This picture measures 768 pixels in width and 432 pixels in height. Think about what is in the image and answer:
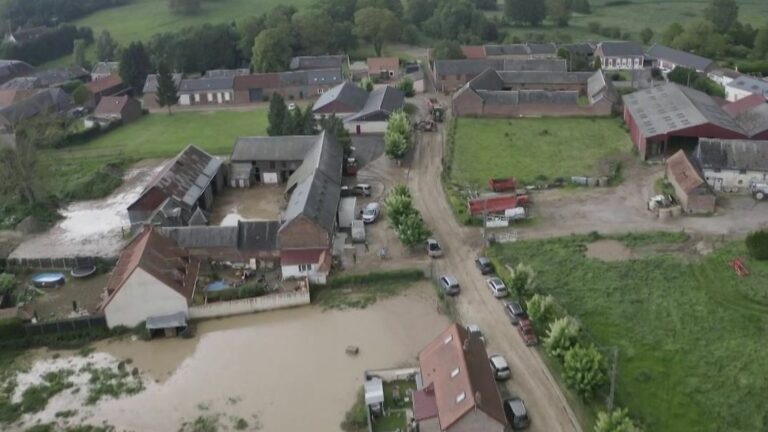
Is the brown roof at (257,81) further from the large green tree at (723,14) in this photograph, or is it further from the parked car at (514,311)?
the large green tree at (723,14)

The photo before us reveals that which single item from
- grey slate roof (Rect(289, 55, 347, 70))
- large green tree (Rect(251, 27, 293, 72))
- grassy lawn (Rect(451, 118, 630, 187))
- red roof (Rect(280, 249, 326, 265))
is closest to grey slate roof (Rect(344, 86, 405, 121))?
grassy lawn (Rect(451, 118, 630, 187))

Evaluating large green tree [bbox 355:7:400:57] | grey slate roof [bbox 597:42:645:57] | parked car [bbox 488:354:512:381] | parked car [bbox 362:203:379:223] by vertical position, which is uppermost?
large green tree [bbox 355:7:400:57]

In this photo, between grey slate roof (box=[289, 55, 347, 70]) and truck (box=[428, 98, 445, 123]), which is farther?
grey slate roof (box=[289, 55, 347, 70])

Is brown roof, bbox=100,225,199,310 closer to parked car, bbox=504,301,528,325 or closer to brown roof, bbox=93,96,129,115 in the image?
parked car, bbox=504,301,528,325

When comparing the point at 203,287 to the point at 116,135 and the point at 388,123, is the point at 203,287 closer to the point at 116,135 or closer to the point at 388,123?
the point at 388,123

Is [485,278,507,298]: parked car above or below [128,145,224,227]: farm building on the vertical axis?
below

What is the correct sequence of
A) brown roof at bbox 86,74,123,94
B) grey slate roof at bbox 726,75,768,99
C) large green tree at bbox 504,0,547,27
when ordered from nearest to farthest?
1. grey slate roof at bbox 726,75,768,99
2. brown roof at bbox 86,74,123,94
3. large green tree at bbox 504,0,547,27

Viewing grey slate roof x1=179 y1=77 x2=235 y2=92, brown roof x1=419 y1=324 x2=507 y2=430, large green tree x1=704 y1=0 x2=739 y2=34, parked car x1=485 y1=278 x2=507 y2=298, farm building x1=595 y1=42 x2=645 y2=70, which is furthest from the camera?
large green tree x1=704 y1=0 x2=739 y2=34

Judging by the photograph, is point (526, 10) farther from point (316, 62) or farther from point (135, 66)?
point (135, 66)
